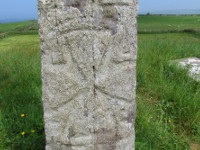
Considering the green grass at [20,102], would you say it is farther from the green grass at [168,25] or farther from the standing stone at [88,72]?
the green grass at [168,25]

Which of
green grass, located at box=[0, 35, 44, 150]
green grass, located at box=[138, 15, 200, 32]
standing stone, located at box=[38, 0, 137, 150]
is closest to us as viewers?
standing stone, located at box=[38, 0, 137, 150]

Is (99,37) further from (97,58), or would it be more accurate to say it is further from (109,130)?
(109,130)

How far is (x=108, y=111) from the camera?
1.59m

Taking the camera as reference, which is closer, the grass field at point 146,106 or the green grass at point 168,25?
the grass field at point 146,106

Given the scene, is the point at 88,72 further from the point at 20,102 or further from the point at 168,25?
the point at 168,25

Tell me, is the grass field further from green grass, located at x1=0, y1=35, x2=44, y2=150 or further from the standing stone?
the standing stone

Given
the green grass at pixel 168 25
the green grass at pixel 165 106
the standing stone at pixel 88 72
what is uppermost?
the green grass at pixel 168 25

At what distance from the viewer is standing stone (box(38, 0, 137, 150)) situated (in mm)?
1375

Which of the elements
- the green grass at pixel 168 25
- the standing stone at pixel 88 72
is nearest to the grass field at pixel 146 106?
the standing stone at pixel 88 72

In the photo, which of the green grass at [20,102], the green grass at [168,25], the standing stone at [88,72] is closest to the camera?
the standing stone at [88,72]

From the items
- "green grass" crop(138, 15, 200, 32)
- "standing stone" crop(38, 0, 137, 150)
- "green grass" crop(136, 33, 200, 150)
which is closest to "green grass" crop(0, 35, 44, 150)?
"standing stone" crop(38, 0, 137, 150)

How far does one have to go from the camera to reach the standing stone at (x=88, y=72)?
4.51 ft

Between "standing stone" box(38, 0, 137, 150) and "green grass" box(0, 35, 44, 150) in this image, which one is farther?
"green grass" box(0, 35, 44, 150)

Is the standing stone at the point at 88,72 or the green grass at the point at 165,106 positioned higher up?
the standing stone at the point at 88,72
